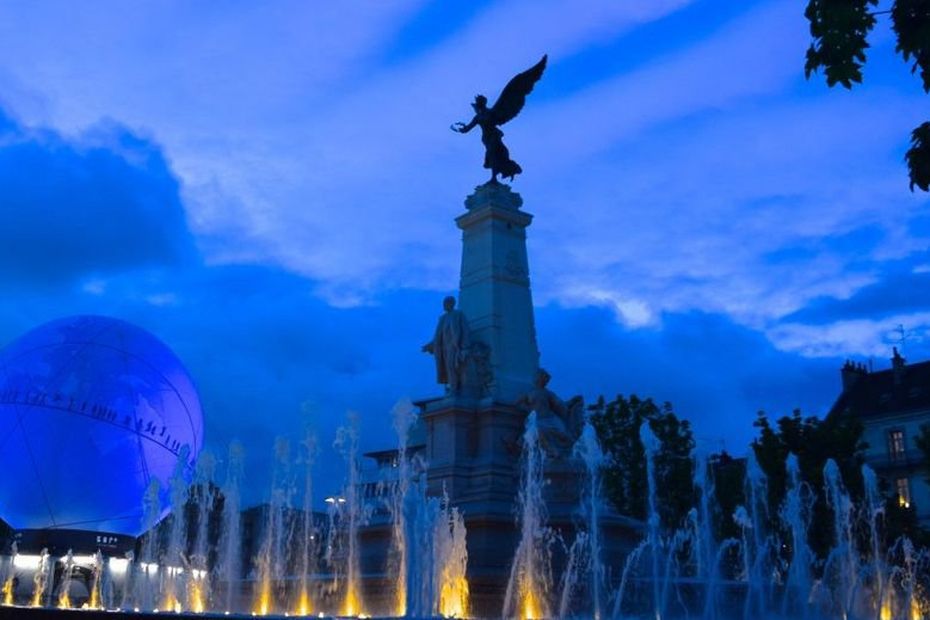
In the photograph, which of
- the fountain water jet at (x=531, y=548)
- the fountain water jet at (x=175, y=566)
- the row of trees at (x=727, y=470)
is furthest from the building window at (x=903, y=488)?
the fountain water jet at (x=175, y=566)

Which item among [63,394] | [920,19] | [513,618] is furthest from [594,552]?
[63,394]

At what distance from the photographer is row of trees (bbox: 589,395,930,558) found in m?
30.2

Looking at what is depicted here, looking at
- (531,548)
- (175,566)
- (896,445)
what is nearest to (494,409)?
(531,548)

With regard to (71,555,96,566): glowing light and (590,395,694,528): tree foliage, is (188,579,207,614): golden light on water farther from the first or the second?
(590,395,694,528): tree foliage

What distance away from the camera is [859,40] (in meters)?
7.12

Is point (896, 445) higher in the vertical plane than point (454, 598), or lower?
higher

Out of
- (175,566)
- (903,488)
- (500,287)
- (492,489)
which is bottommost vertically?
(175,566)

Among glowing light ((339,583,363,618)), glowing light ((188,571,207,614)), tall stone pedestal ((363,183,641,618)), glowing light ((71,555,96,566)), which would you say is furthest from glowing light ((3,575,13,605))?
glowing light ((339,583,363,618))

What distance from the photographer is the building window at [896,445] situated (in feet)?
156

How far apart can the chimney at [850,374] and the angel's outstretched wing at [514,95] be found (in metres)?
37.5

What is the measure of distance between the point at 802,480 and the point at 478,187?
1445 cm

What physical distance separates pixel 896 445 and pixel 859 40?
45.6 metres

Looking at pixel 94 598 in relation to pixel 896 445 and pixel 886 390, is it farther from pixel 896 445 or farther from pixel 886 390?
pixel 886 390

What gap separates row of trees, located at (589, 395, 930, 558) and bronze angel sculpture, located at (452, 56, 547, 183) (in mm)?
10394
